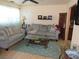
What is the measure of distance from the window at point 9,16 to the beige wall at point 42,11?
675mm

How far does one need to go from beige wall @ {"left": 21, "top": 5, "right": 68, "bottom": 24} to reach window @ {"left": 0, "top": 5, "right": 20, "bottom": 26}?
26.6 inches

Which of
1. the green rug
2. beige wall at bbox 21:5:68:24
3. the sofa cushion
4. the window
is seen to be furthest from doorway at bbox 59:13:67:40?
the window

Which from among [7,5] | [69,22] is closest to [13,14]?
[7,5]

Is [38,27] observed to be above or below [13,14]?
below

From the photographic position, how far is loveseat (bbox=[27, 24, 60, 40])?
5590mm

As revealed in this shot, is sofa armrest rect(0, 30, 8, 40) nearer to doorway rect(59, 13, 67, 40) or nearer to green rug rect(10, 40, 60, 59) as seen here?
green rug rect(10, 40, 60, 59)

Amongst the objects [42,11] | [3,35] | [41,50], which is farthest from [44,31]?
[3,35]

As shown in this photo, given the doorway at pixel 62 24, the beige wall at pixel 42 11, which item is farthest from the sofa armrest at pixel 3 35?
the doorway at pixel 62 24

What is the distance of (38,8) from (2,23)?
2.92m

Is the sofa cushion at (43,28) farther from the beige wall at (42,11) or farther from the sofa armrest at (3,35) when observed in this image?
the sofa armrest at (3,35)

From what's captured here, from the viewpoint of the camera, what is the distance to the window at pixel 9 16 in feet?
17.7

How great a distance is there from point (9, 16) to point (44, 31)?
8.62 ft

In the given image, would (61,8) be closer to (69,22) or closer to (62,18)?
(62,18)

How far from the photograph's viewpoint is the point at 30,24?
712cm
